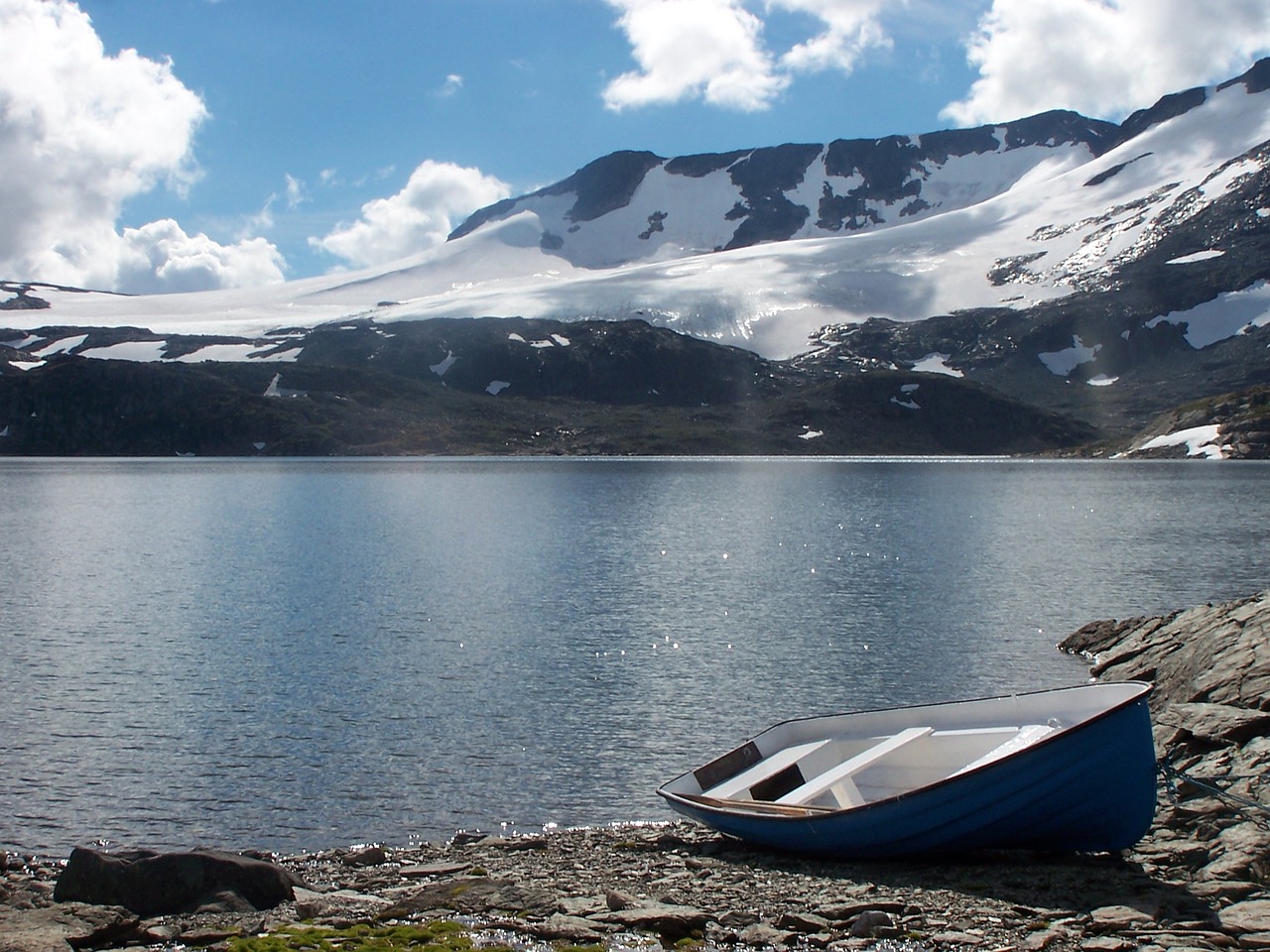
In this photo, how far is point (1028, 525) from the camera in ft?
296

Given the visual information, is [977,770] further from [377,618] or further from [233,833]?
[377,618]

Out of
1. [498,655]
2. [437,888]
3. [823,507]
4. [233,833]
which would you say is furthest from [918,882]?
[823,507]

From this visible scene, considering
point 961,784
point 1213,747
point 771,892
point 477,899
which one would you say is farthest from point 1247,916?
point 477,899

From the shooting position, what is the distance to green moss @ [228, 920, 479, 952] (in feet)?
46.5

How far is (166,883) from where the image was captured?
16188 mm

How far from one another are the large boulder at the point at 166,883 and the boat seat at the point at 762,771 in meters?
8.07

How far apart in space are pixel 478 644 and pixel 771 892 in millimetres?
25705

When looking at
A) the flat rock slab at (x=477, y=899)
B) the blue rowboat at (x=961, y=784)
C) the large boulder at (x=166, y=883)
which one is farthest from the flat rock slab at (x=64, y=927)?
the blue rowboat at (x=961, y=784)

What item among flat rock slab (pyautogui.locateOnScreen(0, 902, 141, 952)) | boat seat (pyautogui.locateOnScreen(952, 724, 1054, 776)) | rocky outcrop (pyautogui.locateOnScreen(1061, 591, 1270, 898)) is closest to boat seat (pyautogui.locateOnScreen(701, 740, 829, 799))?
boat seat (pyautogui.locateOnScreen(952, 724, 1054, 776))

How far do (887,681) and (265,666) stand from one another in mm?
20537

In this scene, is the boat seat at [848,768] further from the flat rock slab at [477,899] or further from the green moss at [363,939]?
the green moss at [363,939]

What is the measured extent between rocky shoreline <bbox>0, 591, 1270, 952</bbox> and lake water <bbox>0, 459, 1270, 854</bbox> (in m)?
3.06

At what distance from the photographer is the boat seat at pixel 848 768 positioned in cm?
2002

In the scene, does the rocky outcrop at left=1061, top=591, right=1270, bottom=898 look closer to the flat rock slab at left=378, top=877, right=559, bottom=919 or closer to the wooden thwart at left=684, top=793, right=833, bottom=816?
the wooden thwart at left=684, top=793, right=833, bottom=816
